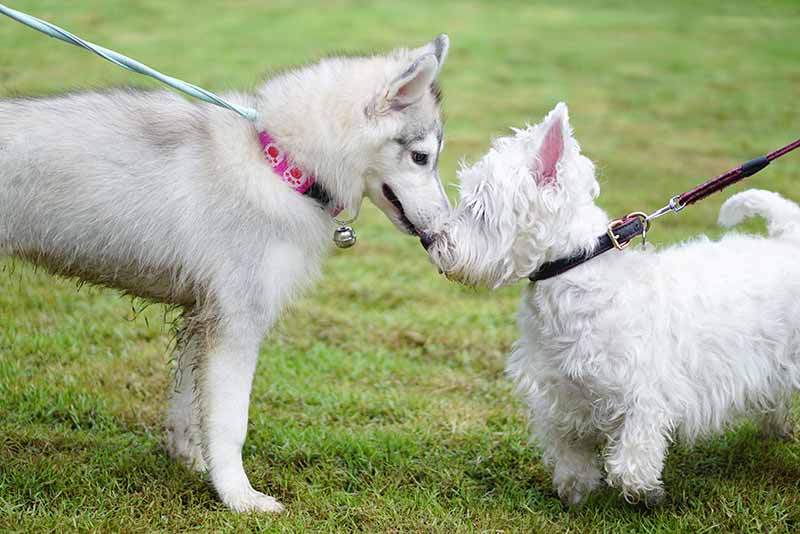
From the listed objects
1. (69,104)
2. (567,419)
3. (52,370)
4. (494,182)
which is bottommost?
(52,370)

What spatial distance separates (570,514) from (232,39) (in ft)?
42.6

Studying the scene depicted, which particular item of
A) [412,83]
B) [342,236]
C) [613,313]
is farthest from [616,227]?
[342,236]

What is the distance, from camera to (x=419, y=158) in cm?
381

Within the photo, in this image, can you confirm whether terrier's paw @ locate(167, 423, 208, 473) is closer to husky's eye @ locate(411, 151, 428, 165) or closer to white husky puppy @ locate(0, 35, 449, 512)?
white husky puppy @ locate(0, 35, 449, 512)

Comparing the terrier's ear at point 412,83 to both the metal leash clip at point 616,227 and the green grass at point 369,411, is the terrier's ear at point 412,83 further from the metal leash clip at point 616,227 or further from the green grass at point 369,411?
the green grass at point 369,411

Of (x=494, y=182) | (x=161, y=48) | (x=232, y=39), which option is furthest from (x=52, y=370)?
(x=232, y=39)

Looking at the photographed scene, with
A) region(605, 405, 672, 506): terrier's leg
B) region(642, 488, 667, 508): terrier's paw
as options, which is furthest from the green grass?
region(605, 405, 672, 506): terrier's leg

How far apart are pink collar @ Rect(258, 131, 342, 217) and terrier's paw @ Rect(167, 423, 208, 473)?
1207 mm

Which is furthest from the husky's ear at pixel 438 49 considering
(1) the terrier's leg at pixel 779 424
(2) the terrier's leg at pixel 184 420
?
(1) the terrier's leg at pixel 779 424

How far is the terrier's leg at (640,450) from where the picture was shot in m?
3.30

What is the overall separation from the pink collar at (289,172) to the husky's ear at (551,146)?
2.96ft

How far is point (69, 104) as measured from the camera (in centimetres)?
367

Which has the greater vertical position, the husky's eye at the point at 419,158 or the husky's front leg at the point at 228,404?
the husky's eye at the point at 419,158

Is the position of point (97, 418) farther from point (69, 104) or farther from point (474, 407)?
point (474, 407)
